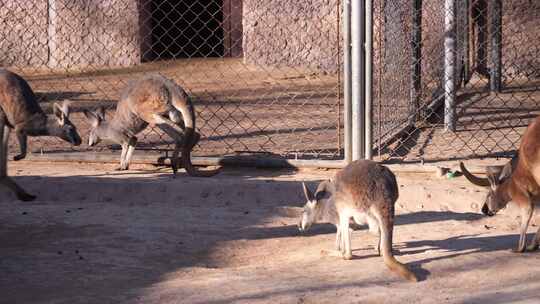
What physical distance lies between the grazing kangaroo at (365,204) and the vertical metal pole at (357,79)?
1.79 meters

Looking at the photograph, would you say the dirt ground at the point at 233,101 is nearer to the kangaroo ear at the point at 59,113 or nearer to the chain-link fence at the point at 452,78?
the chain-link fence at the point at 452,78

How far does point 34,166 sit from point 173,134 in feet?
3.97

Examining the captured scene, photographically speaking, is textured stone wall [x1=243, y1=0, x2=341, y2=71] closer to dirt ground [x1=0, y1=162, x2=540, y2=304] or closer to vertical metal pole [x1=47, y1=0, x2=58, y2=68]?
vertical metal pole [x1=47, y1=0, x2=58, y2=68]

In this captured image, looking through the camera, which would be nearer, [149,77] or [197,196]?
[197,196]

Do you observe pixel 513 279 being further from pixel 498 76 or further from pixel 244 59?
pixel 244 59

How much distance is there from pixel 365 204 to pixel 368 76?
7.28 feet

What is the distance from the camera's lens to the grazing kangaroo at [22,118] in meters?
7.21

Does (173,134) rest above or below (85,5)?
below

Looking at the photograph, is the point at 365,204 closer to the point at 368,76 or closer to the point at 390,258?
the point at 390,258

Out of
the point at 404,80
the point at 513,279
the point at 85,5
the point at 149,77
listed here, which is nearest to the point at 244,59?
the point at 85,5

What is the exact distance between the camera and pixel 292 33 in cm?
1384

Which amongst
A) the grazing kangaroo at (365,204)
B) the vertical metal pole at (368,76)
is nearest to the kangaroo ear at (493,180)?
the grazing kangaroo at (365,204)

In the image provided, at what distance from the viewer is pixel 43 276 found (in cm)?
499

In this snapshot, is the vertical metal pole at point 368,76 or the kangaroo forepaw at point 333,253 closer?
the kangaroo forepaw at point 333,253
